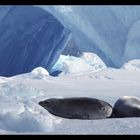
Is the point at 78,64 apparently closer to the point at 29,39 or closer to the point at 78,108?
the point at 29,39


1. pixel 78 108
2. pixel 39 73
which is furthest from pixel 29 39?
pixel 78 108

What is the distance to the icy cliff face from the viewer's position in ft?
21.9

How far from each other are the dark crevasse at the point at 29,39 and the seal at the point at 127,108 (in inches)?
102

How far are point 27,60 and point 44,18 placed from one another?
1.19m

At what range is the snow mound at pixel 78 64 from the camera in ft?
20.3

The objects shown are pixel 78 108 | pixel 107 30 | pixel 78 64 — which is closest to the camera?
pixel 78 108

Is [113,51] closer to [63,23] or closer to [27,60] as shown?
[63,23]

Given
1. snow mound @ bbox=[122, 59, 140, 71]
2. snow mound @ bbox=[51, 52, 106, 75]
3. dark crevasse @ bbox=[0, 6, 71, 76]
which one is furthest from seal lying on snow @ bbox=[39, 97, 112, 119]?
snow mound @ bbox=[122, 59, 140, 71]

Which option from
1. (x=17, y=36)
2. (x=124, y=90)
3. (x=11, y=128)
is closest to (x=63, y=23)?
(x=17, y=36)

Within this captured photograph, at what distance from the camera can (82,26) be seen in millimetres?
7039

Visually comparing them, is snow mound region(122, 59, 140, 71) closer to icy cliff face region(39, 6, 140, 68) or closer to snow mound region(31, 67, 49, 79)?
icy cliff face region(39, 6, 140, 68)

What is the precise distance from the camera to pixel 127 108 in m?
3.23

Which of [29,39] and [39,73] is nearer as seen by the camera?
[39,73]

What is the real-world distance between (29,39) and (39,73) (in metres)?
0.80
